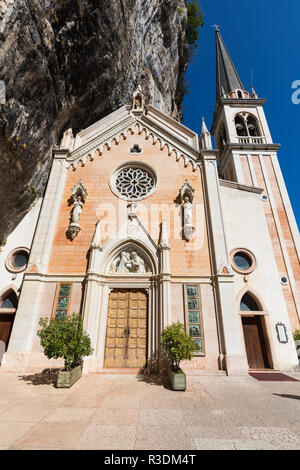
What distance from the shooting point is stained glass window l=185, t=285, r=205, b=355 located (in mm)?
10321

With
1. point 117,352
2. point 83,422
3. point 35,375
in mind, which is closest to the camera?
point 83,422

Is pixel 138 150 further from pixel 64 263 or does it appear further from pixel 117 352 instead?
pixel 117 352

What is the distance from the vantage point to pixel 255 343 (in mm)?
11828

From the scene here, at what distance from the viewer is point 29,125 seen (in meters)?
11.2

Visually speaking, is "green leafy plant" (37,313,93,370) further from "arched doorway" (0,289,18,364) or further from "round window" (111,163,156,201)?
"round window" (111,163,156,201)

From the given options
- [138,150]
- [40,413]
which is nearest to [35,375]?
[40,413]

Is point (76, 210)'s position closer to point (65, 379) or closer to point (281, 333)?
point (65, 379)

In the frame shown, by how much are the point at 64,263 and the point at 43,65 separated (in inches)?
389

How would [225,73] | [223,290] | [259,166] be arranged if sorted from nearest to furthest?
[223,290] → [259,166] → [225,73]

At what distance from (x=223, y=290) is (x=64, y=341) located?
7.32 metres

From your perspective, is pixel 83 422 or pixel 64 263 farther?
pixel 64 263

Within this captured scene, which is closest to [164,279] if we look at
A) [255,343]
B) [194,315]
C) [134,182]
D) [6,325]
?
[194,315]

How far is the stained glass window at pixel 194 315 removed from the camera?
406 inches

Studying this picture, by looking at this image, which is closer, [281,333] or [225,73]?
[281,333]
